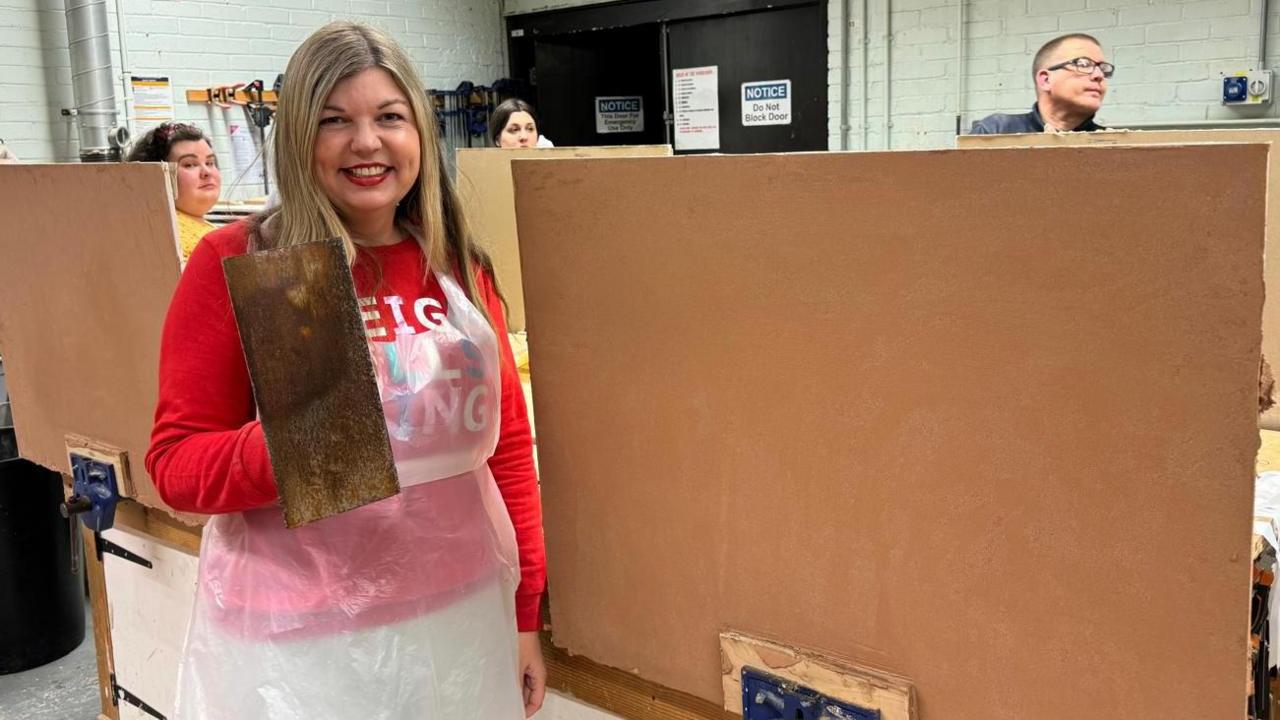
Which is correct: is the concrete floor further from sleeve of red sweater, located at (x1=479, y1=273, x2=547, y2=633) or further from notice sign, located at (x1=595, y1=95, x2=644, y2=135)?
notice sign, located at (x1=595, y1=95, x2=644, y2=135)

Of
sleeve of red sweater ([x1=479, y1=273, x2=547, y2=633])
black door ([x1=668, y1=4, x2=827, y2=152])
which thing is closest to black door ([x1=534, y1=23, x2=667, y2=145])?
black door ([x1=668, y1=4, x2=827, y2=152])

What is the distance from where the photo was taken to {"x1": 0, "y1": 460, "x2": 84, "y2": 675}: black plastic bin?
9.31 ft

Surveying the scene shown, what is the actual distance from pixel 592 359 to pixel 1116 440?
445mm

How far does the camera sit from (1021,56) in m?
4.24

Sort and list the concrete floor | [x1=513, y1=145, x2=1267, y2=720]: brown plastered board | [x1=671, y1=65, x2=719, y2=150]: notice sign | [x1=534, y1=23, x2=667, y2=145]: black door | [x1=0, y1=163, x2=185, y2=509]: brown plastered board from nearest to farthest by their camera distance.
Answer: [x1=513, y1=145, x2=1267, y2=720]: brown plastered board < [x1=0, y1=163, x2=185, y2=509]: brown plastered board < the concrete floor < [x1=671, y1=65, x2=719, y2=150]: notice sign < [x1=534, y1=23, x2=667, y2=145]: black door

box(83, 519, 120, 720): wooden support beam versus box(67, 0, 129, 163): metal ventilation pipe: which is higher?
box(67, 0, 129, 163): metal ventilation pipe

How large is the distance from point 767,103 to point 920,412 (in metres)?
4.56

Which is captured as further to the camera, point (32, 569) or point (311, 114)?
point (32, 569)

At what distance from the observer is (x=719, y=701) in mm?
947

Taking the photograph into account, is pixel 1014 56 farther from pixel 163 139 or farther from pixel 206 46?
pixel 206 46

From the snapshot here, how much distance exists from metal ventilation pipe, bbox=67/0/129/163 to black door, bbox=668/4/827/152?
8.61 feet

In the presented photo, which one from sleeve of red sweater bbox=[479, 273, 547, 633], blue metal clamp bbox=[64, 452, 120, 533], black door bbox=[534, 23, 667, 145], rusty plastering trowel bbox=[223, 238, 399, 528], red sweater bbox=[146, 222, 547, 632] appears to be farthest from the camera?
black door bbox=[534, 23, 667, 145]

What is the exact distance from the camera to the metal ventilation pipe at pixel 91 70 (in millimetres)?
3977

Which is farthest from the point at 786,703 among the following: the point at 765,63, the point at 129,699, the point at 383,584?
the point at 765,63
